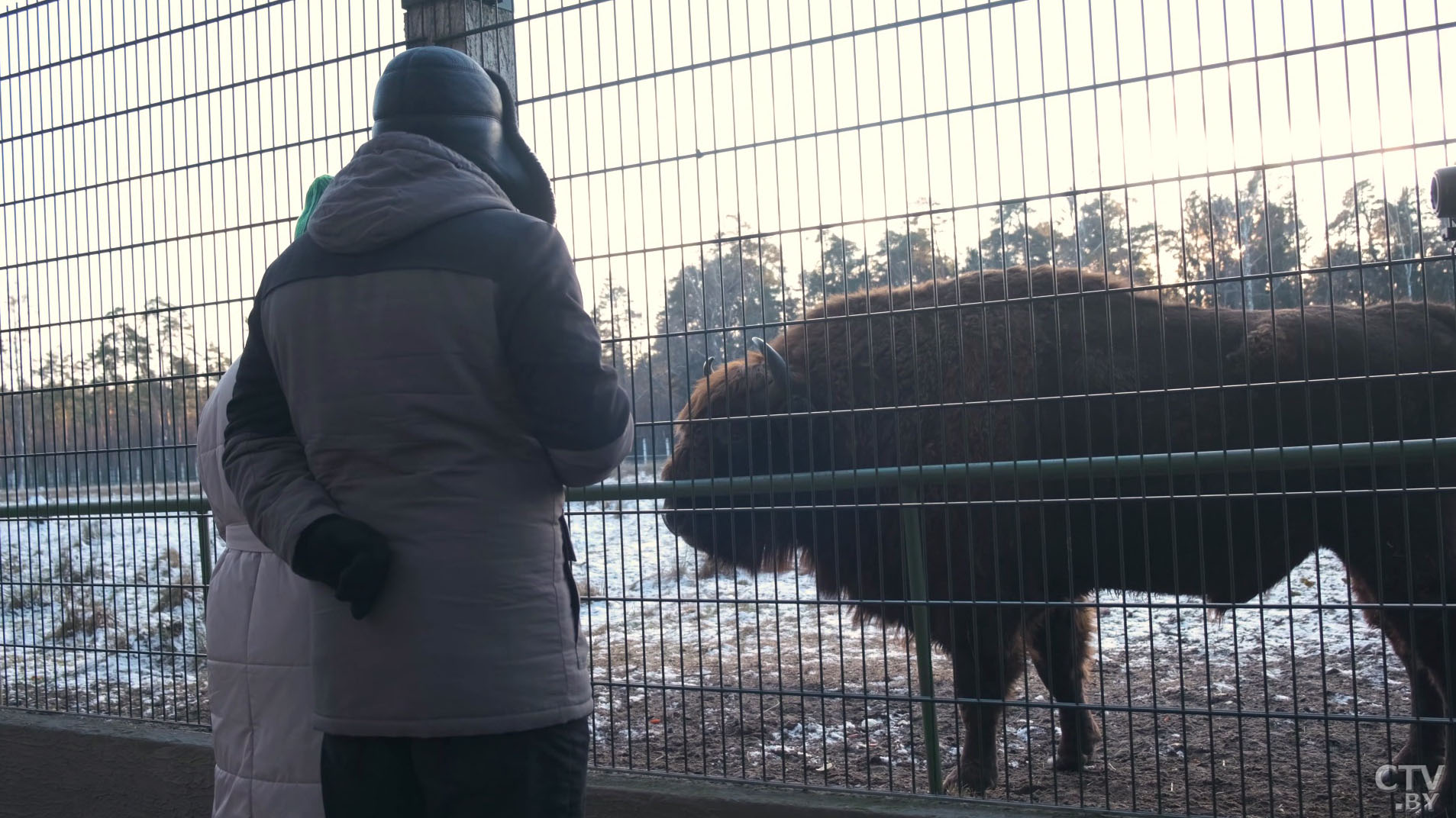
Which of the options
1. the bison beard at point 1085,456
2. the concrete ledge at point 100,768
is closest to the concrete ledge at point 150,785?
the concrete ledge at point 100,768

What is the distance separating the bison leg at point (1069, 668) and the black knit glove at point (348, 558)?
352 centimetres

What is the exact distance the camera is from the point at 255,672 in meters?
2.56

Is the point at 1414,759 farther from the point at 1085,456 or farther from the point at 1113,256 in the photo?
the point at 1113,256

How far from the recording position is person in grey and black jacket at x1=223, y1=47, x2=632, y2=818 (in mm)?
1839

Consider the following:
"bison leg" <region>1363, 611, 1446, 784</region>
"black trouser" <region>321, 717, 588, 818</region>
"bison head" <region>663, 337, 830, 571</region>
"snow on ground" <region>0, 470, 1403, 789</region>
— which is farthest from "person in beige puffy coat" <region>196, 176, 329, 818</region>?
"bison leg" <region>1363, 611, 1446, 784</region>

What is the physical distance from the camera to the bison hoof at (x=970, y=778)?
4.66m

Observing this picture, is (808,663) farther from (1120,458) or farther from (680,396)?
(1120,458)

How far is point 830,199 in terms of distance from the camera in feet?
11.1

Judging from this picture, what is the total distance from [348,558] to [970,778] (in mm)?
3534

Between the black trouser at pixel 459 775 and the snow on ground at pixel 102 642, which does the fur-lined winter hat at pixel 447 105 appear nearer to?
the black trouser at pixel 459 775

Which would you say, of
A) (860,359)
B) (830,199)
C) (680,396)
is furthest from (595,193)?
(680,396)

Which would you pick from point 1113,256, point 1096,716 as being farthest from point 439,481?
point 1096,716

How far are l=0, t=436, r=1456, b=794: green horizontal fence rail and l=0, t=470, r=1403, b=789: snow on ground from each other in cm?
9

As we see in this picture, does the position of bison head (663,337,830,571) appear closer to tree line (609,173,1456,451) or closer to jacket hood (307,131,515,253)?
tree line (609,173,1456,451)
